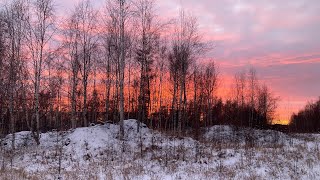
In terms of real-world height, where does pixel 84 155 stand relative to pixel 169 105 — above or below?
below

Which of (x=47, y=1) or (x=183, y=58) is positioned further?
(x=183, y=58)

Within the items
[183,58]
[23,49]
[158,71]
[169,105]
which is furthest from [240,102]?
[23,49]

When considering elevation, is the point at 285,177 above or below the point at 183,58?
below

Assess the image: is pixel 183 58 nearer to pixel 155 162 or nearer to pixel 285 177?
pixel 155 162

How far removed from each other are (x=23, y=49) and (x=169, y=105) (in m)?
32.2

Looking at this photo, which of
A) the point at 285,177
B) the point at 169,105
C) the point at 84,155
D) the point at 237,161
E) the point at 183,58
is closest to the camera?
the point at 285,177

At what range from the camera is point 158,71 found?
140ft

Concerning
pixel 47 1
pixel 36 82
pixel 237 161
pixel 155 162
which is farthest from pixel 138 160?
pixel 47 1

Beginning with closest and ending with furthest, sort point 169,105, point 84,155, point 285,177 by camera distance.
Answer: point 285,177 → point 84,155 → point 169,105

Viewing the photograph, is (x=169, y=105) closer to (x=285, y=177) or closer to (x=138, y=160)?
(x=138, y=160)

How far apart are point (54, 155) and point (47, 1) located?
37.4ft

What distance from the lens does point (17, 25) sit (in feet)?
73.7

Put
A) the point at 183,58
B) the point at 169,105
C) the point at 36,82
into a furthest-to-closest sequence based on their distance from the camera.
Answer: the point at 169,105
the point at 183,58
the point at 36,82

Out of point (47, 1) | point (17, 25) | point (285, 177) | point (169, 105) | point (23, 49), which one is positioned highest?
point (47, 1)
